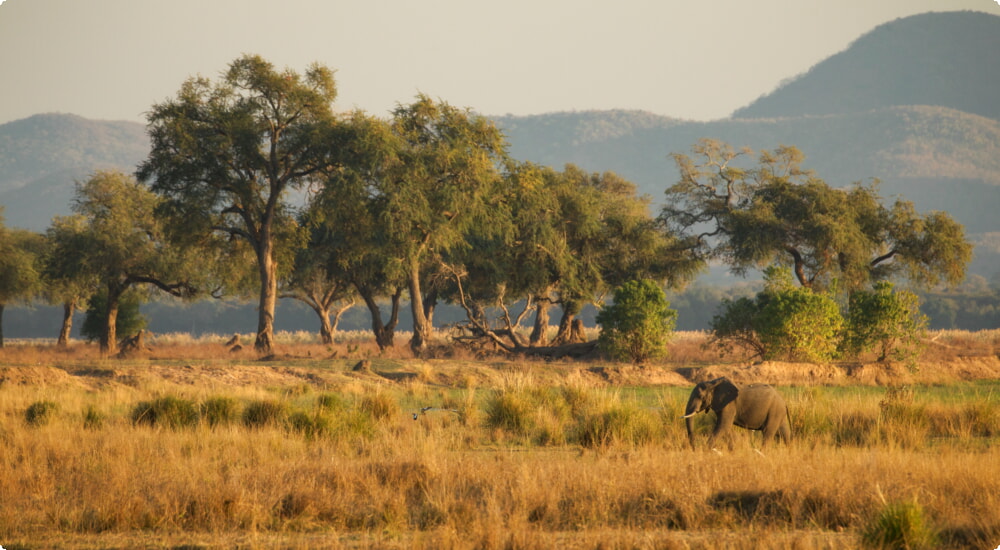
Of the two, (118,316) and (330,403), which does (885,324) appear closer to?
(330,403)

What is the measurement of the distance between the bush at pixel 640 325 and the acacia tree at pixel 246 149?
1486 cm

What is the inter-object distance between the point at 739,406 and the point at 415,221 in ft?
88.8

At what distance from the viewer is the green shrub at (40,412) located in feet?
60.8

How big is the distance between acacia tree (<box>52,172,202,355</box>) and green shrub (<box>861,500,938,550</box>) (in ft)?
133

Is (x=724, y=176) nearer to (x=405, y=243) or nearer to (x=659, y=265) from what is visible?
(x=659, y=265)

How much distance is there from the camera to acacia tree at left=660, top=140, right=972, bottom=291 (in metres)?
43.4

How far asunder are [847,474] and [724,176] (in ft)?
124

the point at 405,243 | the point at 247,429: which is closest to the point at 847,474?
the point at 247,429

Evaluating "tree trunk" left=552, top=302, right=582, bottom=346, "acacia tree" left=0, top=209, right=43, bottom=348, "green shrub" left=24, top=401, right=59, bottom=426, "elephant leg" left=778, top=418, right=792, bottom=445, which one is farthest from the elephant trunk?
"acacia tree" left=0, top=209, right=43, bottom=348

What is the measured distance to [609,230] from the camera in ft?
159

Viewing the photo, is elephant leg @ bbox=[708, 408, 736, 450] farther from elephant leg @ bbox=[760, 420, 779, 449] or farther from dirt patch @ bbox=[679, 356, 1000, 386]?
dirt patch @ bbox=[679, 356, 1000, 386]

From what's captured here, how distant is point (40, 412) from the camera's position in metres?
19.4

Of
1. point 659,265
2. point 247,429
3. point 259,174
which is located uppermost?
point 259,174

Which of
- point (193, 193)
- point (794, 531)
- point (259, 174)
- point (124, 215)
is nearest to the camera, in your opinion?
point (794, 531)
